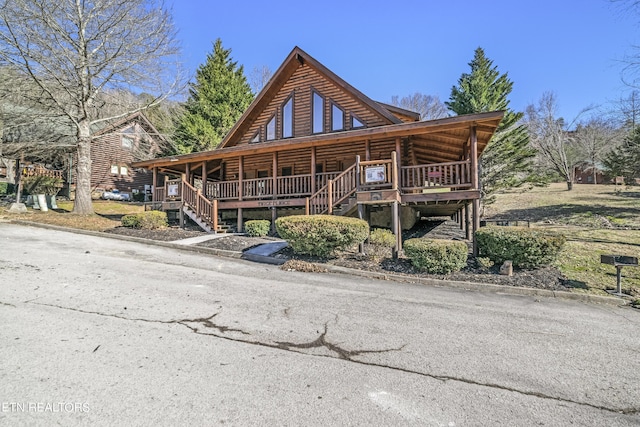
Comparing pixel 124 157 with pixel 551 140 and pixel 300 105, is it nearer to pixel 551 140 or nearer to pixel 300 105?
pixel 300 105

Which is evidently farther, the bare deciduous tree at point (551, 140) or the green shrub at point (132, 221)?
the bare deciduous tree at point (551, 140)

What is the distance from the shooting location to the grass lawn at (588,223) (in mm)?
8105

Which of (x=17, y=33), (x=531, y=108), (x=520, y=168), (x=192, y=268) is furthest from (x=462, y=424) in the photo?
(x=531, y=108)

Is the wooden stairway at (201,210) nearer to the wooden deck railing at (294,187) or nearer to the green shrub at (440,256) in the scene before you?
the wooden deck railing at (294,187)

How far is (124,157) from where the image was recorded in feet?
107

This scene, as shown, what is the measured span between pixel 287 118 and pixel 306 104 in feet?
Answer: 4.34

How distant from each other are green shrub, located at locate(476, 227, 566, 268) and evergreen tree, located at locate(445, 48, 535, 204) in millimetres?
17344

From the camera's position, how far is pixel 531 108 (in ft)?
130

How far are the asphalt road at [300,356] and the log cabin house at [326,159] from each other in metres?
5.66

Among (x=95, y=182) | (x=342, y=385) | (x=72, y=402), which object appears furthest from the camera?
(x=95, y=182)

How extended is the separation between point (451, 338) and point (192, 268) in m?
6.35

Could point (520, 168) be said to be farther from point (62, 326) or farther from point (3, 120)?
point (3, 120)

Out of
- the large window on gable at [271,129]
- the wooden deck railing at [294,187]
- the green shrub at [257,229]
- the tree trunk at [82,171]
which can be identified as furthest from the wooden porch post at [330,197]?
the tree trunk at [82,171]

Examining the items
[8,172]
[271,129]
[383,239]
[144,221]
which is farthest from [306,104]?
[8,172]
